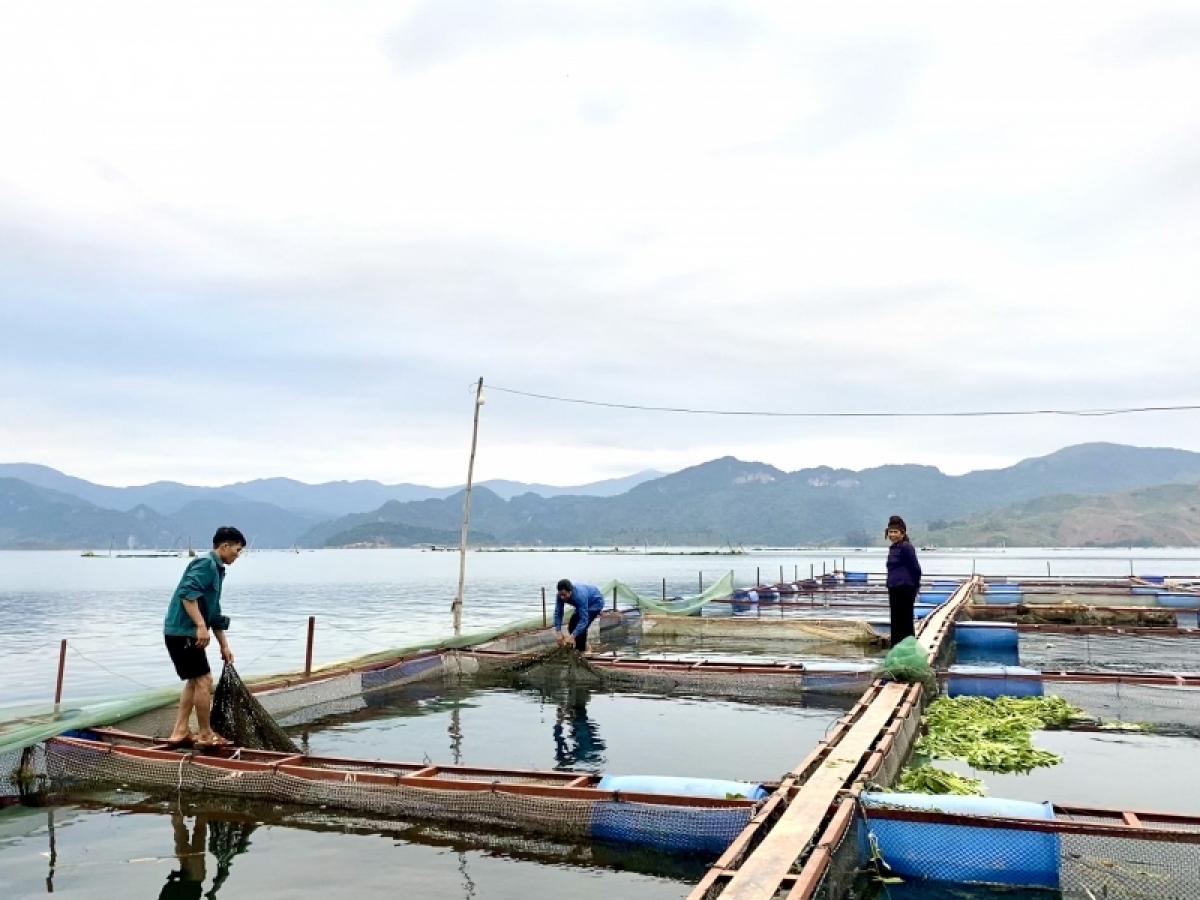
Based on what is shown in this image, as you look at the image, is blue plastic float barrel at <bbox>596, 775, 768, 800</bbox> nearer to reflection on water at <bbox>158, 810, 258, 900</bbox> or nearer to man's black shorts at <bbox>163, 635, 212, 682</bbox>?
reflection on water at <bbox>158, 810, 258, 900</bbox>

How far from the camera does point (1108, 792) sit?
1012 centimetres

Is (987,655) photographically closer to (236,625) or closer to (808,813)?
(808,813)

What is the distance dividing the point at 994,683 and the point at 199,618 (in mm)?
12797

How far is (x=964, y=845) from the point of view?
6.81 meters

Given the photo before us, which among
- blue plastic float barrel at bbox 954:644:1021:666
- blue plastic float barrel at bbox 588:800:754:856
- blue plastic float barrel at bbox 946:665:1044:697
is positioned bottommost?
blue plastic float barrel at bbox 954:644:1021:666

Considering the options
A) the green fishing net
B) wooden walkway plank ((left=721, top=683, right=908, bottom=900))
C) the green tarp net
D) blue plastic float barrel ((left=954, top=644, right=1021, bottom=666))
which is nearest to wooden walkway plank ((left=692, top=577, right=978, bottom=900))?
wooden walkway plank ((left=721, top=683, right=908, bottom=900))

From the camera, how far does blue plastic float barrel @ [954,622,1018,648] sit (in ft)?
74.0

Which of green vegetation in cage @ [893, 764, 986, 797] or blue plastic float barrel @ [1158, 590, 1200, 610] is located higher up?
blue plastic float barrel @ [1158, 590, 1200, 610]

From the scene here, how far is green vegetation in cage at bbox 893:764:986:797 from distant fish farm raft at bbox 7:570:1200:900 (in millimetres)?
32

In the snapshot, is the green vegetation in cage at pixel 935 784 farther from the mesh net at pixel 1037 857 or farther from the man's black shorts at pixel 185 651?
the man's black shorts at pixel 185 651

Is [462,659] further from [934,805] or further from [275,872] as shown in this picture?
[934,805]

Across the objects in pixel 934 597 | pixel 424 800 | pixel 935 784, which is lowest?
pixel 424 800

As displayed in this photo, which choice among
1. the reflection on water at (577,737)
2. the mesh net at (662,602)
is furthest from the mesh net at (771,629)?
the reflection on water at (577,737)

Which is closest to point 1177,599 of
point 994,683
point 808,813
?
point 994,683
